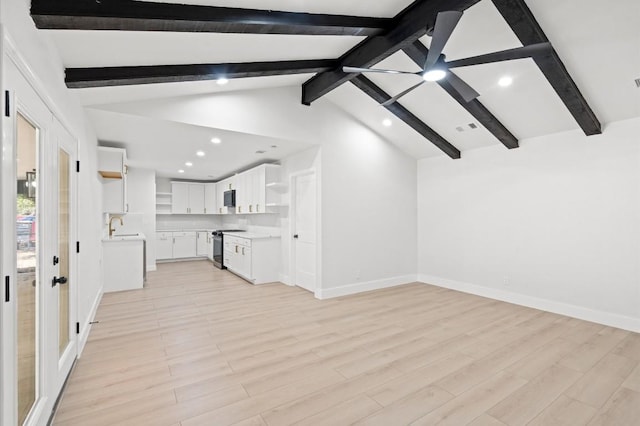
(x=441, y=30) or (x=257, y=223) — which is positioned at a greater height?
(x=441, y=30)

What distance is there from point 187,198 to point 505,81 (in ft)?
28.5

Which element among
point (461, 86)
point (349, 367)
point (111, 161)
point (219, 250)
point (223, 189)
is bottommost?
point (349, 367)

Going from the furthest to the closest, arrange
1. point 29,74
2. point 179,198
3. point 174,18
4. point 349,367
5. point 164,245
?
point 179,198
point 164,245
point 349,367
point 174,18
point 29,74

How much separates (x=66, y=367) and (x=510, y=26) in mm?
4986

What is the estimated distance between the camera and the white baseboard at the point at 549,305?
3.82 m

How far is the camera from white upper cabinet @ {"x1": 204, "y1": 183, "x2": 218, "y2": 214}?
9812 millimetres

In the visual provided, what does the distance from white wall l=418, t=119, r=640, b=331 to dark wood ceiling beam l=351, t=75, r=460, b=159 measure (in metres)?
0.40

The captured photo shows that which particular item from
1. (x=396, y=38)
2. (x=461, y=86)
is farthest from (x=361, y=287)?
(x=396, y=38)

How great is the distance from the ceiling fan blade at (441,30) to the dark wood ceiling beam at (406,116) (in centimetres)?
199

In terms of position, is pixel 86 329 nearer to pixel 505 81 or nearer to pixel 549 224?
pixel 505 81

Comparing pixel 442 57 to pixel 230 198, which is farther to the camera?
pixel 230 198

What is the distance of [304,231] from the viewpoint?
5.71 m

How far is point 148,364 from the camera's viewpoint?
9.39ft

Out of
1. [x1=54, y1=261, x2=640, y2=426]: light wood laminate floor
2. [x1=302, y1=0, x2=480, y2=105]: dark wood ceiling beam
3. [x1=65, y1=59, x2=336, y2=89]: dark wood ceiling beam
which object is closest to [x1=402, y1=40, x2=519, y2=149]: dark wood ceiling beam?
[x1=302, y1=0, x2=480, y2=105]: dark wood ceiling beam
